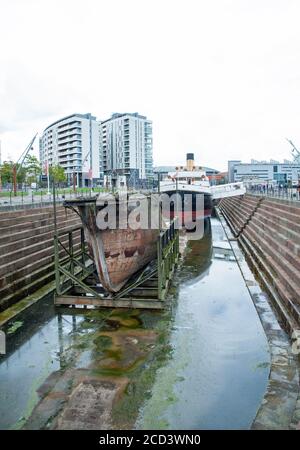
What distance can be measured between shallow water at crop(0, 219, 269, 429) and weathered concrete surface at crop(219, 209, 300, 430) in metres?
0.20

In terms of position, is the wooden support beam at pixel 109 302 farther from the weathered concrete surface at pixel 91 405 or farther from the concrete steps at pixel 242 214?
the concrete steps at pixel 242 214

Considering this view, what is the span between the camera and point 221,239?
24.4 meters

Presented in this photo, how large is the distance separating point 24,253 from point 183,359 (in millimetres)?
7248

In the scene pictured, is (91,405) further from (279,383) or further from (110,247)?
(110,247)

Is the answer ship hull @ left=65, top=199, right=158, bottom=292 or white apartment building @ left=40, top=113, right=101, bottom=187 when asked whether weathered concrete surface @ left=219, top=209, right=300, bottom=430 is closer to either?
ship hull @ left=65, top=199, right=158, bottom=292

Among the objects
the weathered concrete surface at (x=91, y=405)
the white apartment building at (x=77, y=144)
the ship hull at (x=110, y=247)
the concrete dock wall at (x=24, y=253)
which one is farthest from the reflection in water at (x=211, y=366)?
the white apartment building at (x=77, y=144)

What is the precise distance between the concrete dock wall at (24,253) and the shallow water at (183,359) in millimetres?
960

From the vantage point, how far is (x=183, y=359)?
24.8 feet

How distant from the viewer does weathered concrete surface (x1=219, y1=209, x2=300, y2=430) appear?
5336 mm

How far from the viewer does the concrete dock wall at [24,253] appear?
10.9 metres

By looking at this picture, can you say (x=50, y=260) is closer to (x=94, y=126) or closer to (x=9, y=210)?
(x=9, y=210)

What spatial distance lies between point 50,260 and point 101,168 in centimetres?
8760

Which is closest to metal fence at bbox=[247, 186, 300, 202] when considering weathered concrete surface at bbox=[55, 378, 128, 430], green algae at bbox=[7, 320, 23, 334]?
green algae at bbox=[7, 320, 23, 334]

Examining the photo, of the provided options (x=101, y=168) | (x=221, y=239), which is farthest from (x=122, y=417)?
(x=101, y=168)
